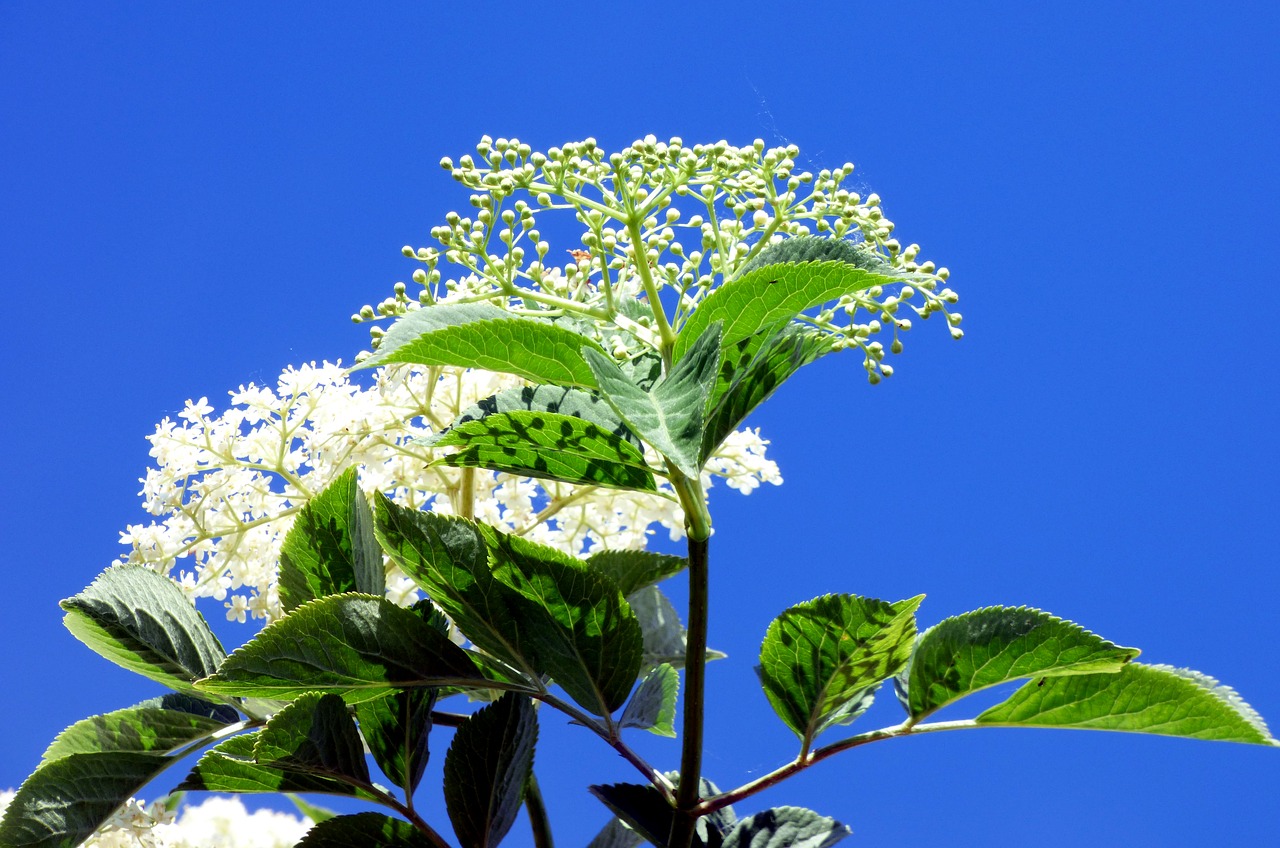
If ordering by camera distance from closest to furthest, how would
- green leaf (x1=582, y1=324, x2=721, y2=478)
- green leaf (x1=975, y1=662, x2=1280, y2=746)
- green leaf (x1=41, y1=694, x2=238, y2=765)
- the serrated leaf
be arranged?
green leaf (x1=582, y1=324, x2=721, y2=478) < green leaf (x1=975, y1=662, x2=1280, y2=746) < the serrated leaf < green leaf (x1=41, y1=694, x2=238, y2=765)

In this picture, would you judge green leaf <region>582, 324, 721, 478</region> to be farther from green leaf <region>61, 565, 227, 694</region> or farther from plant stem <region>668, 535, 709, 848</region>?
green leaf <region>61, 565, 227, 694</region>

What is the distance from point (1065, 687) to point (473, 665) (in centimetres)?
69

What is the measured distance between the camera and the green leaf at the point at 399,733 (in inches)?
51.8

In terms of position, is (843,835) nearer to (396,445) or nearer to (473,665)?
(473,665)

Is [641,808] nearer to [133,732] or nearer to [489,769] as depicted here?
[489,769]

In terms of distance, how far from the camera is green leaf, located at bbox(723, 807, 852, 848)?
1.39 metres

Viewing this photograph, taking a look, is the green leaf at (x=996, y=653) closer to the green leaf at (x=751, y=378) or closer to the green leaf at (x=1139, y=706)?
the green leaf at (x=1139, y=706)

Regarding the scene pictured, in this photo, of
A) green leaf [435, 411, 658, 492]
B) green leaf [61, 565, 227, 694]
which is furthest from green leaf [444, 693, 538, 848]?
green leaf [61, 565, 227, 694]

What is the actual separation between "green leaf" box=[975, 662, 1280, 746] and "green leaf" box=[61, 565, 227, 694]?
995 millimetres

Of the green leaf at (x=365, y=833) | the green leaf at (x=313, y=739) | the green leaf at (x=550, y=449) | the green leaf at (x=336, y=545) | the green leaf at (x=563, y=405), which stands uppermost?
the green leaf at (x=563, y=405)

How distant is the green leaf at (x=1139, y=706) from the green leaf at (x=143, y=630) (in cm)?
99

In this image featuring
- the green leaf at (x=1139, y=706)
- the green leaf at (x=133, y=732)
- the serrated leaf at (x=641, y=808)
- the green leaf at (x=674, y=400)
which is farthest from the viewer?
the green leaf at (x=133, y=732)

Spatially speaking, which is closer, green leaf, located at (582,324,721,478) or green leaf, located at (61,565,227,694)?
green leaf, located at (582,324,721,478)

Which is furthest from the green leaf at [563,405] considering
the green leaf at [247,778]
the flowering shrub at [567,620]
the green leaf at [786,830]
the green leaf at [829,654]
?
the green leaf at [786,830]
